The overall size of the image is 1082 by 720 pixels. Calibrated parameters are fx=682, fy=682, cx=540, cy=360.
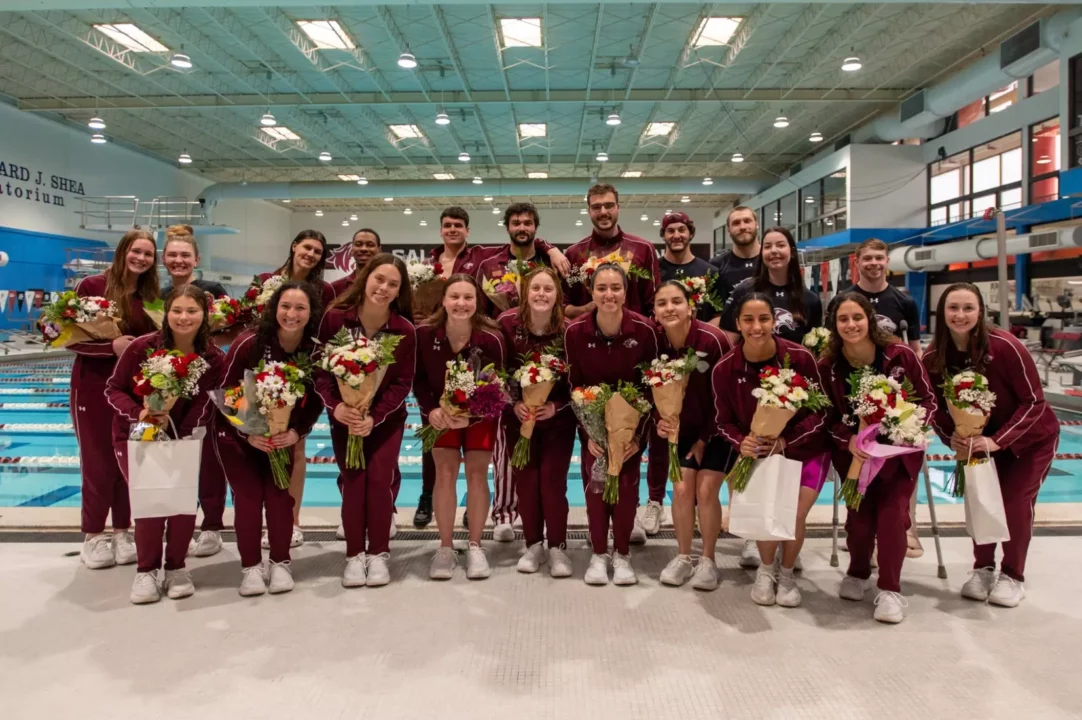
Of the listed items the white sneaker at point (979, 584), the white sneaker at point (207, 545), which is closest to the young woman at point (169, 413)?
the white sneaker at point (207, 545)

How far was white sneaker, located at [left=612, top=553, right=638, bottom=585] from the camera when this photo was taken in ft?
10.7

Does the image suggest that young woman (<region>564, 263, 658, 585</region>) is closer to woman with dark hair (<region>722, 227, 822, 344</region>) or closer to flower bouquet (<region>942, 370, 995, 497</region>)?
woman with dark hair (<region>722, 227, 822, 344</region>)

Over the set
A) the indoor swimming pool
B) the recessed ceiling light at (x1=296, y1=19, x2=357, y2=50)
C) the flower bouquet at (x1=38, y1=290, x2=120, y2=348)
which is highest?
the recessed ceiling light at (x1=296, y1=19, x2=357, y2=50)

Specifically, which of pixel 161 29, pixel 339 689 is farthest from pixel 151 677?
pixel 161 29

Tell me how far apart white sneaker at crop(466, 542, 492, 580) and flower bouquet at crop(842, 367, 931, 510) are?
174 cm

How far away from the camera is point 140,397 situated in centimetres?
316

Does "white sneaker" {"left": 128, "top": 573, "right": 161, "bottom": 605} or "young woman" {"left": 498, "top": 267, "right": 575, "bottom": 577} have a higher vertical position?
"young woman" {"left": 498, "top": 267, "right": 575, "bottom": 577}

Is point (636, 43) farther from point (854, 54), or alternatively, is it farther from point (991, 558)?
point (991, 558)

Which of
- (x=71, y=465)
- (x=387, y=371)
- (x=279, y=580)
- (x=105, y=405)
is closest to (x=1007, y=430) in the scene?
(x=387, y=371)

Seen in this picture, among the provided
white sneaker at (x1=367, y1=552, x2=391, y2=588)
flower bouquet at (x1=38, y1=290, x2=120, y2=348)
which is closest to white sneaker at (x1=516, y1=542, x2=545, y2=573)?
white sneaker at (x1=367, y1=552, x2=391, y2=588)

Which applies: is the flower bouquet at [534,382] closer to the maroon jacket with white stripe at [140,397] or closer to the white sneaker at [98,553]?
the maroon jacket with white stripe at [140,397]

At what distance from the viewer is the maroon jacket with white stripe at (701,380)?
3.32m

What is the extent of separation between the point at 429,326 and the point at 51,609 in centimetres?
209

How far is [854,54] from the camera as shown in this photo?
42.2ft
